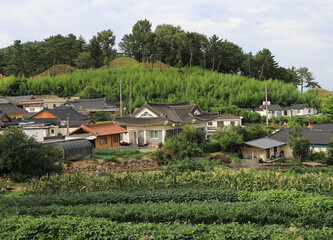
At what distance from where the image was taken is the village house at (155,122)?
2492 cm

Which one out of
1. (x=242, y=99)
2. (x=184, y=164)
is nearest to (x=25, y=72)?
(x=242, y=99)

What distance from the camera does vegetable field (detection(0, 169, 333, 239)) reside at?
721 centimetres

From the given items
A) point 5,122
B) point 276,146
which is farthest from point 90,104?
point 276,146

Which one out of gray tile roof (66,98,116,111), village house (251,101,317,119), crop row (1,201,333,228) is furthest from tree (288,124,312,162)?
gray tile roof (66,98,116,111)

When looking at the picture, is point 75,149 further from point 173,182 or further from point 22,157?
point 173,182

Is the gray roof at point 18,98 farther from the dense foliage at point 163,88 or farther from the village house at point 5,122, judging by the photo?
the village house at point 5,122

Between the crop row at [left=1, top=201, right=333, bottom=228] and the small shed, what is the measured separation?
9787 millimetres

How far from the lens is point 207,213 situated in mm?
8648

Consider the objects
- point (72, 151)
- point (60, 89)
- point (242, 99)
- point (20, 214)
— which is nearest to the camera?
point (20, 214)

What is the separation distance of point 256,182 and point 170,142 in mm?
8614

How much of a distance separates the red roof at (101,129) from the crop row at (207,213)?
45.6 ft

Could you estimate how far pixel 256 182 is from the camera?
11438 millimetres

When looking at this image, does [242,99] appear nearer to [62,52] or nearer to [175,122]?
[175,122]

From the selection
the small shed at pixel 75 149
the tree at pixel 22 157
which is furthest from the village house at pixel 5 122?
the tree at pixel 22 157
